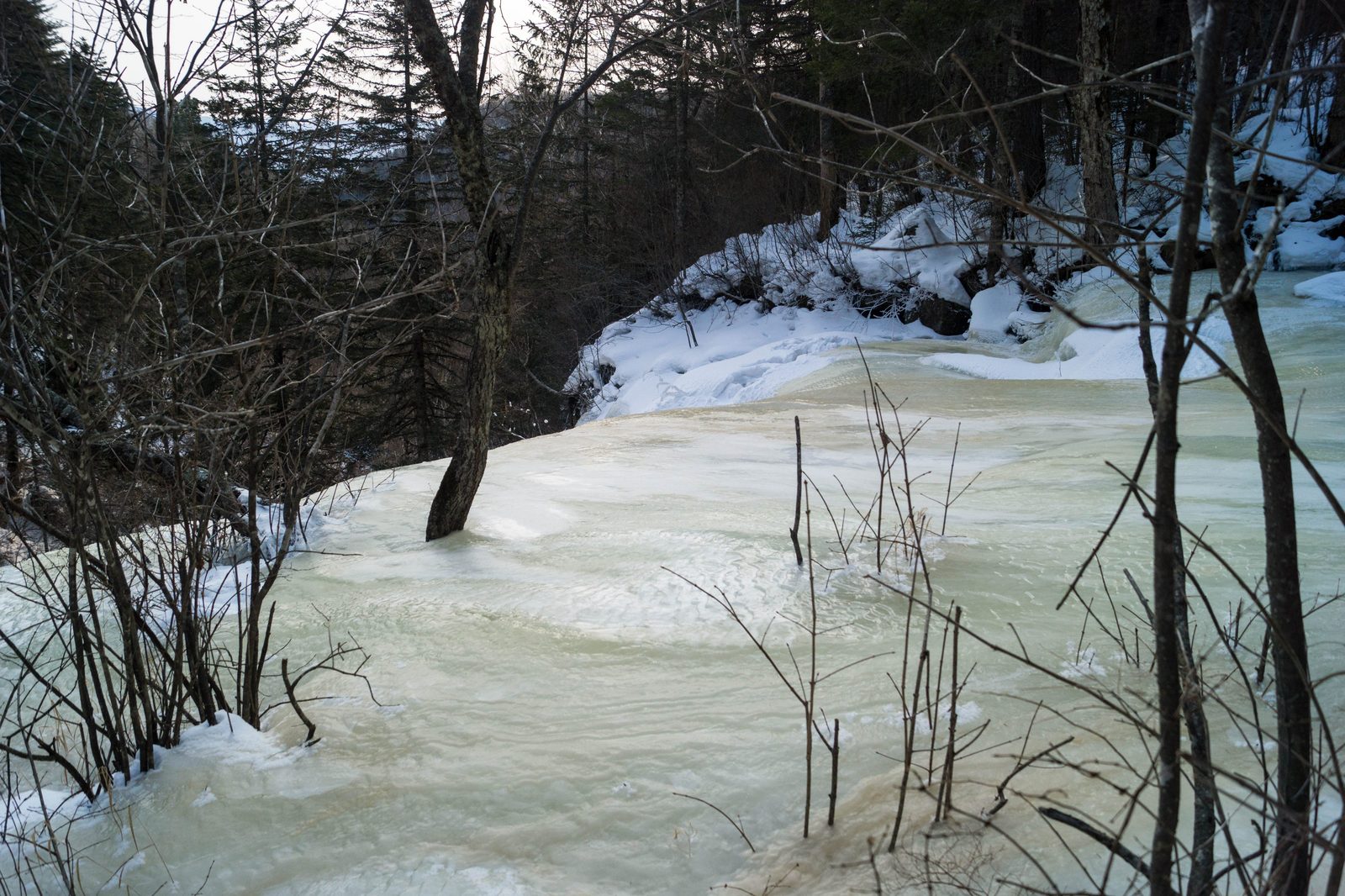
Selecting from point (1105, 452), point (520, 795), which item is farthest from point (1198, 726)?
point (1105, 452)

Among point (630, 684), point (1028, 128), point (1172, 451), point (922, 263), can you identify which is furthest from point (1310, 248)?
point (1172, 451)

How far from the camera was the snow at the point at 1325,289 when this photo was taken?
38.1ft

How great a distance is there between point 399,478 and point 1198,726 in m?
6.59

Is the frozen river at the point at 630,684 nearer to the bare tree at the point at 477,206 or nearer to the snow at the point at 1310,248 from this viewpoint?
the bare tree at the point at 477,206

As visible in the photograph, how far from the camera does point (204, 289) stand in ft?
9.64

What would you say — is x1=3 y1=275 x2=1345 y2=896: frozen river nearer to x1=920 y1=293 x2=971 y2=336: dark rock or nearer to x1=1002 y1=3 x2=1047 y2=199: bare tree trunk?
x1=920 y1=293 x2=971 y2=336: dark rock

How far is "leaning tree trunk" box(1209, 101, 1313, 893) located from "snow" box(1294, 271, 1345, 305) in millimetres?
12526

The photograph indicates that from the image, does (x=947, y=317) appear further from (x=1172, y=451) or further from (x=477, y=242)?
(x=1172, y=451)

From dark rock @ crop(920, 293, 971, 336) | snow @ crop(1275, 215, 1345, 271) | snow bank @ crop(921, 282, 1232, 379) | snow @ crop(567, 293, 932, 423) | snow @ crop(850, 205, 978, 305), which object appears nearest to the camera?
snow bank @ crop(921, 282, 1232, 379)

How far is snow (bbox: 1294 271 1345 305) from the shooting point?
1161 cm

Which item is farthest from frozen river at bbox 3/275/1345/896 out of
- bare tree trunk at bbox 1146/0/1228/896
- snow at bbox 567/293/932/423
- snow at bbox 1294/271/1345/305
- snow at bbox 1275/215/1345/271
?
snow at bbox 1275/215/1345/271

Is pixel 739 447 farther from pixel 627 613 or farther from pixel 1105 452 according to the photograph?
Result: pixel 627 613

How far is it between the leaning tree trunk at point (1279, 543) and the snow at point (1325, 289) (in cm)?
1253

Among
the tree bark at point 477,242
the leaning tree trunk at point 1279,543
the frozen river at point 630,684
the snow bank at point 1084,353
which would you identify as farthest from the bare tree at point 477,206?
the snow bank at point 1084,353
